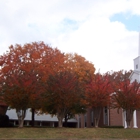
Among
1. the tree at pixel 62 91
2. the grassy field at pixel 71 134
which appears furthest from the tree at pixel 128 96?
the grassy field at pixel 71 134

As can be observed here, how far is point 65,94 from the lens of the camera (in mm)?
29625

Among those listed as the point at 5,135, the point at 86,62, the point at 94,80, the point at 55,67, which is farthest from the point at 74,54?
the point at 5,135

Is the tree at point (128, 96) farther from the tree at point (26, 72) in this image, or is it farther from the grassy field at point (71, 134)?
the tree at point (26, 72)

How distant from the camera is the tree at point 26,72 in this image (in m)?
28.9

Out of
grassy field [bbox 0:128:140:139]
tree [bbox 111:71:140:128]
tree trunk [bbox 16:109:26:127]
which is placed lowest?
grassy field [bbox 0:128:140:139]

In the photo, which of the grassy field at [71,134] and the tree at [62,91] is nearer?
the grassy field at [71,134]

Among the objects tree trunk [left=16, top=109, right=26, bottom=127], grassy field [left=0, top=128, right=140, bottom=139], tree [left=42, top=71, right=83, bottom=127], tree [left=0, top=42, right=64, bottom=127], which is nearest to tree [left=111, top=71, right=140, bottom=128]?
tree [left=42, top=71, right=83, bottom=127]

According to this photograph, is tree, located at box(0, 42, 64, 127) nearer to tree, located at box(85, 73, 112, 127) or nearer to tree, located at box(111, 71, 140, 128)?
tree, located at box(85, 73, 112, 127)

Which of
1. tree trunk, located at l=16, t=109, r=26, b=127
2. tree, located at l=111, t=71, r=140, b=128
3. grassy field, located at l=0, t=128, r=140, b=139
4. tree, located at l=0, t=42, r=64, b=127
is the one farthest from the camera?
tree, located at l=111, t=71, r=140, b=128

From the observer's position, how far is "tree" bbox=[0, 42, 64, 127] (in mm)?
28938

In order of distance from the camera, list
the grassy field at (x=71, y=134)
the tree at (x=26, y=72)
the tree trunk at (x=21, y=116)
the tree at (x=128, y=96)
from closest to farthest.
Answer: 1. the grassy field at (x=71, y=134)
2. the tree at (x=26, y=72)
3. the tree trunk at (x=21, y=116)
4. the tree at (x=128, y=96)

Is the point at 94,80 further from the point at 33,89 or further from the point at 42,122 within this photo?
the point at 42,122

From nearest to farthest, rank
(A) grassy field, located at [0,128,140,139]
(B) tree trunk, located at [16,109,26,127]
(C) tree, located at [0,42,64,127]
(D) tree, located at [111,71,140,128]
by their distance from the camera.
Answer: (A) grassy field, located at [0,128,140,139], (C) tree, located at [0,42,64,127], (B) tree trunk, located at [16,109,26,127], (D) tree, located at [111,71,140,128]

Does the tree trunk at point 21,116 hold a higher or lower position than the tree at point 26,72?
lower
